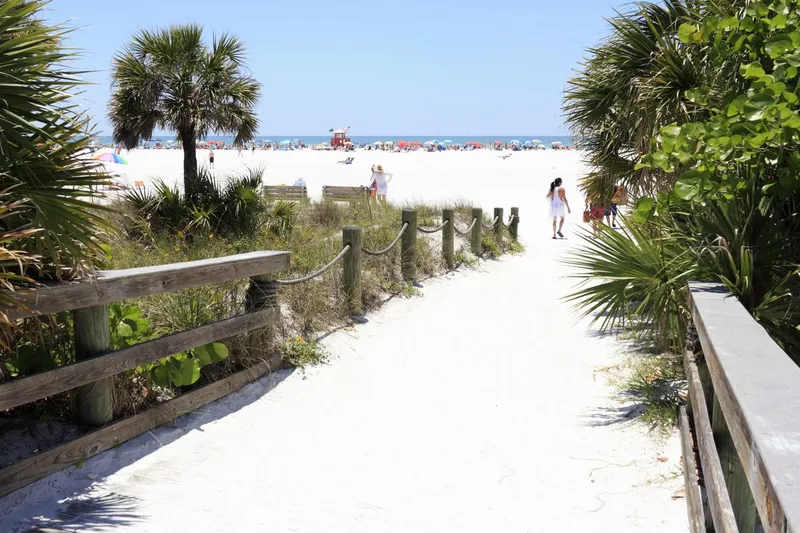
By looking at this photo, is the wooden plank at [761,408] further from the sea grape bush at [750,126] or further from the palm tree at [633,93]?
the palm tree at [633,93]

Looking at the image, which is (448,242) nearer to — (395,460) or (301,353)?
(301,353)

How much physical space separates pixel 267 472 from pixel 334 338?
2.99m

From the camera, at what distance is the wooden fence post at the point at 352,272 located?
8.32 meters

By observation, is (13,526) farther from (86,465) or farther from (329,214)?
(329,214)

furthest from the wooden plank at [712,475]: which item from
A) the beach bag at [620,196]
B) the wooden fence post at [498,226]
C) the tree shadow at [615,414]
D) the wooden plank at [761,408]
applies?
the wooden fence post at [498,226]

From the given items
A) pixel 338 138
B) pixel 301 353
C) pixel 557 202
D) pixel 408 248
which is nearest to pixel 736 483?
pixel 301 353

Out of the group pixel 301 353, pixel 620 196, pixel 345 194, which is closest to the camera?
pixel 301 353

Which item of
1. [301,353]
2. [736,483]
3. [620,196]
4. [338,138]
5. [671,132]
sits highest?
[338,138]

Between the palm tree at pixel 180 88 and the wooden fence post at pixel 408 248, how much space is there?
446 centimetres

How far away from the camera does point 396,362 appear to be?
714 centimetres

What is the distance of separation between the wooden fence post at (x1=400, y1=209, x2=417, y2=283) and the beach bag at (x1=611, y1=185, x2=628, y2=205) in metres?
3.23

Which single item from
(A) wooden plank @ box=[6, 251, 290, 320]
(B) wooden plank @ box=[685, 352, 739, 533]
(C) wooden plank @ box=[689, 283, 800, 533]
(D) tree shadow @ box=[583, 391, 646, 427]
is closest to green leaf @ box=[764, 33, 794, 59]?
(C) wooden plank @ box=[689, 283, 800, 533]

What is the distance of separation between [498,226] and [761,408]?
43.8 feet

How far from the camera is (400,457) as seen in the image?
4.91m
